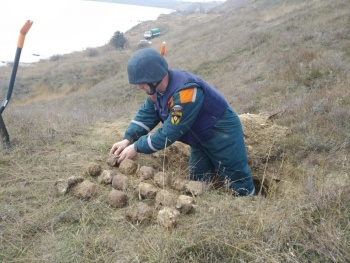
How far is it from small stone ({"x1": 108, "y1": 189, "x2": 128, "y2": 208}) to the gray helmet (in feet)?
3.13

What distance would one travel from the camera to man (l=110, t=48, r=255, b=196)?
9.16 feet

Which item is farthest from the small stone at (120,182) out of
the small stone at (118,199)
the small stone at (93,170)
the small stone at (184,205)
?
the small stone at (184,205)

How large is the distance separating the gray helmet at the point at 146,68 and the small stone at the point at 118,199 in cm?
95

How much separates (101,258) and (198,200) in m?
0.89

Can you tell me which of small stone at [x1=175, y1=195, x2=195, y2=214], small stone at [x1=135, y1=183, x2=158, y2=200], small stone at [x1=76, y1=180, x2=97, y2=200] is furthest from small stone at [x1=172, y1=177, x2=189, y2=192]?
small stone at [x1=76, y1=180, x2=97, y2=200]

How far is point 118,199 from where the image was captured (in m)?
2.54

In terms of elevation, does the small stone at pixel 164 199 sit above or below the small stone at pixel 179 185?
above

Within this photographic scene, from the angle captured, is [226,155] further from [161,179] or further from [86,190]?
[86,190]

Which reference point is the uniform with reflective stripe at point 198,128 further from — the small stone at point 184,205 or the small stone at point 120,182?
the small stone at point 184,205

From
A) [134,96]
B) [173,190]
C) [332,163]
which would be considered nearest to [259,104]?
[332,163]

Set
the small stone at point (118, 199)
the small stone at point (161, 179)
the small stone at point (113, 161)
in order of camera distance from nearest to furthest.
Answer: the small stone at point (118, 199)
the small stone at point (161, 179)
the small stone at point (113, 161)

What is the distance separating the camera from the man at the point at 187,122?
279 centimetres

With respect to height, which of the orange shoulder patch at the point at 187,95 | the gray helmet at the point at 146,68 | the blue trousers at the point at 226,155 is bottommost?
the blue trousers at the point at 226,155

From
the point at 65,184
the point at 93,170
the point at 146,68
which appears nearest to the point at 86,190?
the point at 65,184
